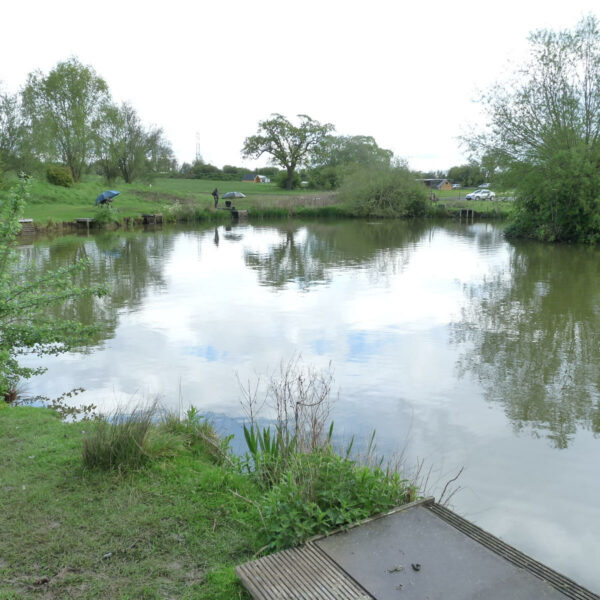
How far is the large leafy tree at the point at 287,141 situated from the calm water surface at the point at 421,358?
1959 inches

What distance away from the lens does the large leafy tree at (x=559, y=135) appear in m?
24.4

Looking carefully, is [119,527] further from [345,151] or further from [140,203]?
[345,151]

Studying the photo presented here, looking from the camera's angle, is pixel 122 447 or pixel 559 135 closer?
pixel 122 447

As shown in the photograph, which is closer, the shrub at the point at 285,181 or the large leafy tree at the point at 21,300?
the large leafy tree at the point at 21,300

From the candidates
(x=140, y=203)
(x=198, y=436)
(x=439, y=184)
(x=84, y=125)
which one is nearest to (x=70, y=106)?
(x=84, y=125)

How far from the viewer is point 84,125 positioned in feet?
143

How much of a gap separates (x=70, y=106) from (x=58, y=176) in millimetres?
6644

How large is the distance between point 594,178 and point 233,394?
23038 mm

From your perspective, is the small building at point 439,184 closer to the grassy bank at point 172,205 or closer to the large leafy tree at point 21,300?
the grassy bank at point 172,205

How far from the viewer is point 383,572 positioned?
3.07 meters

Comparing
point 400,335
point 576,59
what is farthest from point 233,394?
point 576,59

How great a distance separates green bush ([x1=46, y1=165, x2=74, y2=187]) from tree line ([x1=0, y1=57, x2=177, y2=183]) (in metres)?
0.28

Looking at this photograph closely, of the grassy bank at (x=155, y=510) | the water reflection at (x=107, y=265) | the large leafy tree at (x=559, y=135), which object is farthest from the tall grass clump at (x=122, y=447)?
the large leafy tree at (x=559, y=135)

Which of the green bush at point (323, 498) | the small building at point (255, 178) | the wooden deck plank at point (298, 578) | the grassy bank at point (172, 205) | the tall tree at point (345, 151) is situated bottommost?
the wooden deck plank at point (298, 578)
